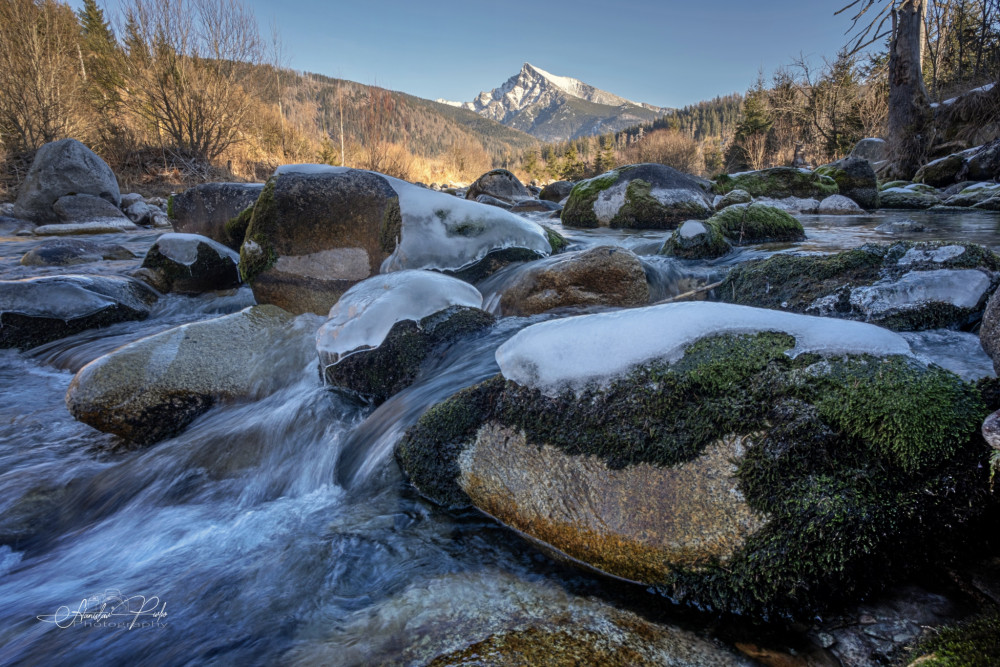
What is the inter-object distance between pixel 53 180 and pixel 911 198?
61.5 ft

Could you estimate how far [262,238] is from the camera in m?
4.42

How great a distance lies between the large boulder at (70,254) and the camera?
21.8 ft

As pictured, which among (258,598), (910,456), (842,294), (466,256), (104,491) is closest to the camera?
(910,456)

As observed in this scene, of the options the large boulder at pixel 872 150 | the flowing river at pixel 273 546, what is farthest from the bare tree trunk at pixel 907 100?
the flowing river at pixel 273 546

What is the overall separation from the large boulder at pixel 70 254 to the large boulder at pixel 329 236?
14.0 ft

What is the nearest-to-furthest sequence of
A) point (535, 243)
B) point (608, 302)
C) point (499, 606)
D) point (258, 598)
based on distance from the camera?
1. point (499, 606)
2. point (258, 598)
3. point (608, 302)
4. point (535, 243)

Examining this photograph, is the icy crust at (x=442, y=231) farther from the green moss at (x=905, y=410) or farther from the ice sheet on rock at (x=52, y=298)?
the green moss at (x=905, y=410)

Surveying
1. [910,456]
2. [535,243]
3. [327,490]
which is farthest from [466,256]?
[910,456]

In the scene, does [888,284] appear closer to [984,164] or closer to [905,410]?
[905,410]

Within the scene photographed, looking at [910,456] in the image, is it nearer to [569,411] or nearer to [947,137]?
[569,411]

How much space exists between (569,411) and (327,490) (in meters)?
1.35

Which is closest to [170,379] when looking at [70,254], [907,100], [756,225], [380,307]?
[380,307]

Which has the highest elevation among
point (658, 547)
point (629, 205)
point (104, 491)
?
point (629, 205)

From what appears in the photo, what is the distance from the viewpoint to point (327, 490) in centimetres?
236
